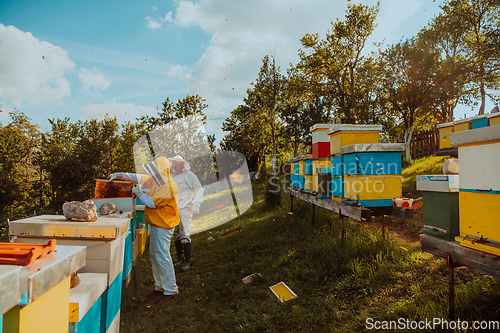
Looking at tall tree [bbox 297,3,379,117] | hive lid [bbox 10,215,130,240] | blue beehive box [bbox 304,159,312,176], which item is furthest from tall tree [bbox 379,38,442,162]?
hive lid [bbox 10,215,130,240]

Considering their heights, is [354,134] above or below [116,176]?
above

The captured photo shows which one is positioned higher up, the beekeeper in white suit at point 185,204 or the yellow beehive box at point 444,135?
the yellow beehive box at point 444,135

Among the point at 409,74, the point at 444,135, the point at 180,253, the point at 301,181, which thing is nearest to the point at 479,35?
the point at 409,74

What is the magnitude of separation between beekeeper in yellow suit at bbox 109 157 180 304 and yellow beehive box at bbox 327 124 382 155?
2.55 m

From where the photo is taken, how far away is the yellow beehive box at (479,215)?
1721 mm

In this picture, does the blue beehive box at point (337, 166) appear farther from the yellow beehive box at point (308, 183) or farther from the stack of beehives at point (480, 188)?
the stack of beehives at point (480, 188)

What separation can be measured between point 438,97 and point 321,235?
10.1 meters

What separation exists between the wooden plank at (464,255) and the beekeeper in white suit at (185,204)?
3743mm

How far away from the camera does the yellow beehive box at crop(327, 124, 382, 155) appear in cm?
367

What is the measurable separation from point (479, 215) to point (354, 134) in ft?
6.80

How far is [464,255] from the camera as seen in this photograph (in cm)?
190

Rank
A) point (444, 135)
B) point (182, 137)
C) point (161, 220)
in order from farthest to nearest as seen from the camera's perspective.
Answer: point (182, 137), point (444, 135), point (161, 220)

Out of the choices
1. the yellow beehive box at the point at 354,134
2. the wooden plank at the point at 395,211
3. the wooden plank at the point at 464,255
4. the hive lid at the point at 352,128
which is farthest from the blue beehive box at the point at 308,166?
the wooden plank at the point at 464,255

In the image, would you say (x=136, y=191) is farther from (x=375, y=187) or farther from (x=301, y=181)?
(x=301, y=181)
